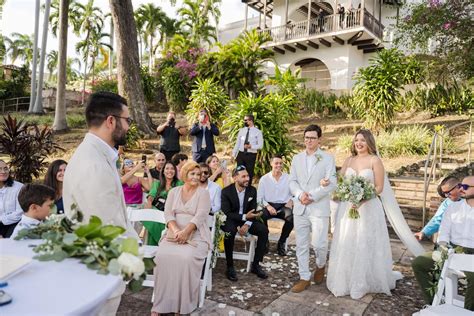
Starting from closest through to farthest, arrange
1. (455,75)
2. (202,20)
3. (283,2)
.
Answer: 1. (455,75)
2. (283,2)
3. (202,20)

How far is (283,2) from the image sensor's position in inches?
912

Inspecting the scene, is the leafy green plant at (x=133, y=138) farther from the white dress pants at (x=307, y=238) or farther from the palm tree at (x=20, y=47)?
the palm tree at (x=20, y=47)

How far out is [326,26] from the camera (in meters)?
20.2

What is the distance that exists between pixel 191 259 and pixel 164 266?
27 centimetres

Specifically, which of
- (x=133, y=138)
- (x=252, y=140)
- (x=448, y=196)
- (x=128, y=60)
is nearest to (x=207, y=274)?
(x=448, y=196)

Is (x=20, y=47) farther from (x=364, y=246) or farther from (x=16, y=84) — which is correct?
(x=364, y=246)

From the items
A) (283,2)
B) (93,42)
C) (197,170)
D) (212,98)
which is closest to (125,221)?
(197,170)

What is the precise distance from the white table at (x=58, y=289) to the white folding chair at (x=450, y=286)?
242cm

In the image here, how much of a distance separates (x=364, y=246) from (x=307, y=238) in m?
0.66

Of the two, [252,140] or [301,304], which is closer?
[301,304]

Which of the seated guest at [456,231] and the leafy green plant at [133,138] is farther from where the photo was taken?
the leafy green plant at [133,138]

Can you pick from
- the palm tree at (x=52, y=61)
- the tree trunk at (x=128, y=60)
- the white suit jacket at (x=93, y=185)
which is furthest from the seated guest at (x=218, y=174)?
the palm tree at (x=52, y=61)

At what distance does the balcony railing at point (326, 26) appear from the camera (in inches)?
750

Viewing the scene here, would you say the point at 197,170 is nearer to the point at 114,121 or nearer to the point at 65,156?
the point at 114,121
